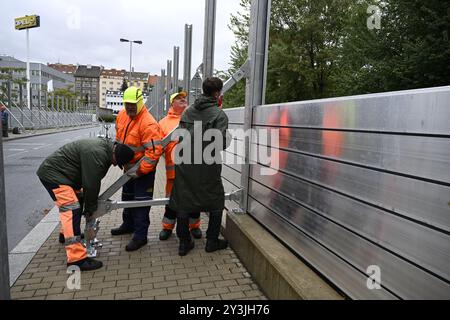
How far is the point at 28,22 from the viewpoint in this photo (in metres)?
56.8

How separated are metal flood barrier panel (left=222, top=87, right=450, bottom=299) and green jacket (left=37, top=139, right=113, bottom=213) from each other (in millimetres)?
1757

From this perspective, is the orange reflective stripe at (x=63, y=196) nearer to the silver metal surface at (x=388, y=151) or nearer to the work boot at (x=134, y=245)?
the work boot at (x=134, y=245)

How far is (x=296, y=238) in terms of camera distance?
3008 mm

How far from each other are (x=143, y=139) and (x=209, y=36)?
7.35 ft

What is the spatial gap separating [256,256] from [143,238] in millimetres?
1436

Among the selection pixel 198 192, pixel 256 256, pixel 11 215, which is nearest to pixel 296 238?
pixel 256 256

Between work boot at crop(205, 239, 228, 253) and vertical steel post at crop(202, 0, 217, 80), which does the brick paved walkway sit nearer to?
work boot at crop(205, 239, 228, 253)

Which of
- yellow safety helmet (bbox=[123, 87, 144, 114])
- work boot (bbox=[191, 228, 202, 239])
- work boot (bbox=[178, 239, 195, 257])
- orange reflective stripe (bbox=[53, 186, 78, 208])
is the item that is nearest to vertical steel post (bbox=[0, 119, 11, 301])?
orange reflective stripe (bbox=[53, 186, 78, 208])

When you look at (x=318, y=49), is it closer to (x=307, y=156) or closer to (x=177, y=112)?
(x=177, y=112)

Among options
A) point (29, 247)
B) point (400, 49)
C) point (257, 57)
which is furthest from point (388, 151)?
point (400, 49)

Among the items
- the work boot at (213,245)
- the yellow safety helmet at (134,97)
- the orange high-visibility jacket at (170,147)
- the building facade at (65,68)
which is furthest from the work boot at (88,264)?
the building facade at (65,68)

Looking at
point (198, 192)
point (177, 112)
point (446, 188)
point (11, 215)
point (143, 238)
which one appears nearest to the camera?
point (446, 188)

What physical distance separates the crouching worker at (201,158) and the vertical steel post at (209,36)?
1.79m

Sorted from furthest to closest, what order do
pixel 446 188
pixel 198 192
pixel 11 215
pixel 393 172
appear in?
pixel 11 215 → pixel 198 192 → pixel 393 172 → pixel 446 188
